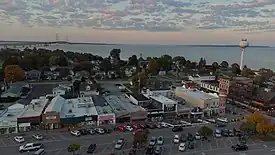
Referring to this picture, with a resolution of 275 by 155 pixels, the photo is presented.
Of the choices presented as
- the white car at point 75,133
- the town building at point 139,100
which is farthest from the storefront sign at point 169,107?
the white car at point 75,133

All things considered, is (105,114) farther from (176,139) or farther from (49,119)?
(176,139)

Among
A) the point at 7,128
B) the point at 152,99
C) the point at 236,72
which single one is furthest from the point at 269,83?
the point at 7,128

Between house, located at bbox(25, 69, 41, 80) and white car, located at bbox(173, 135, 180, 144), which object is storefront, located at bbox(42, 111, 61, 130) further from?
house, located at bbox(25, 69, 41, 80)

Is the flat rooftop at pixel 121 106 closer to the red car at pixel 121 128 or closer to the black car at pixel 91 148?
the red car at pixel 121 128

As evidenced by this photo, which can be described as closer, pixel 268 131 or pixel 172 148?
pixel 172 148

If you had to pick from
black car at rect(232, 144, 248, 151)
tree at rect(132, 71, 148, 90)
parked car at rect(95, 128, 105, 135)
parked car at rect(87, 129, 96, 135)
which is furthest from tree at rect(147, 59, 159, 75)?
black car at rect(232, 144, 248, 151)

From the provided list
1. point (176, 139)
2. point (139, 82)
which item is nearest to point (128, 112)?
point (176, 139)

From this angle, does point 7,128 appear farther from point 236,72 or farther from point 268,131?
point 236,72
